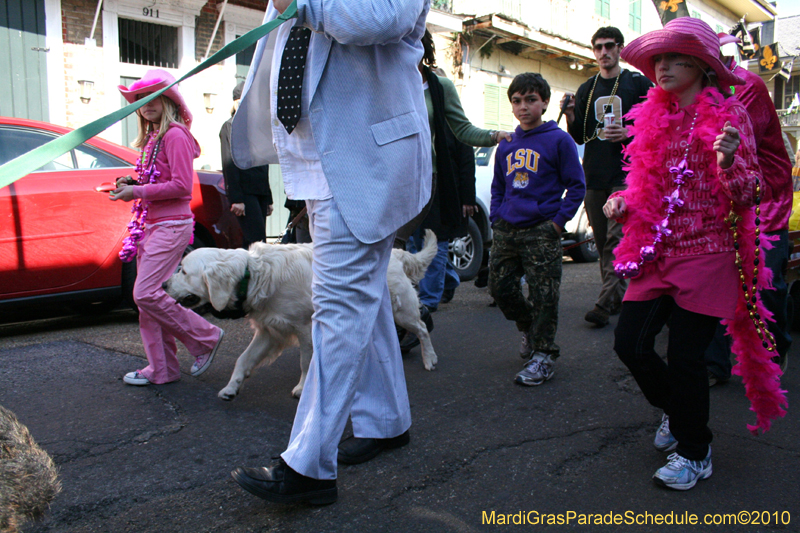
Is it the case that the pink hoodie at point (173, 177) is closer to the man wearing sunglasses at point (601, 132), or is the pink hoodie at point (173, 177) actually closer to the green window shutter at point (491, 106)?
the man wearing sunglasses at point (601, 132)

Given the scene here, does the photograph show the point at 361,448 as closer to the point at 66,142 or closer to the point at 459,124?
the point at 66,142

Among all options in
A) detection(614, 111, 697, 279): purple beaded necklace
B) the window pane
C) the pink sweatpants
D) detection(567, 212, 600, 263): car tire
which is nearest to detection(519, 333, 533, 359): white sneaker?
detection(614, 111, 697, 279): purple beaded necklace

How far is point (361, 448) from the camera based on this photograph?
107 inches

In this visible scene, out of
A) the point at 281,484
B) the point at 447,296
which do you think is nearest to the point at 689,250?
the point at 281,484

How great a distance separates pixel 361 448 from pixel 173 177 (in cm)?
200

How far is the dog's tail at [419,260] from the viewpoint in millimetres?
4387

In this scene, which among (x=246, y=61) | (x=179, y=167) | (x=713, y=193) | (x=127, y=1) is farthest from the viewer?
(x=246, y=61)

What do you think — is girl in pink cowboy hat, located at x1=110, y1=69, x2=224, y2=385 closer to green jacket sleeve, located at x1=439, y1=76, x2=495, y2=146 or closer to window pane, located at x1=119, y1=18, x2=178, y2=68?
green jacket sleeve, located at x1=439, y1=76, x2=495, y2=146

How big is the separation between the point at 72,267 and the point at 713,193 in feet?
15.1

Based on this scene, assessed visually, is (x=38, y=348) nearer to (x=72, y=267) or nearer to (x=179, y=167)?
(x=72, y=267)

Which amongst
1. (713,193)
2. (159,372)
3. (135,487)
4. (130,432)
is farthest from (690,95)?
(159,372)

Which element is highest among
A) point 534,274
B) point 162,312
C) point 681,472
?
point 534,274

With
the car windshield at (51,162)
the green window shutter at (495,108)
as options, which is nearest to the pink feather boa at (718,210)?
the car windshield at (51,162)

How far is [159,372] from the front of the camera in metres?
3.86
